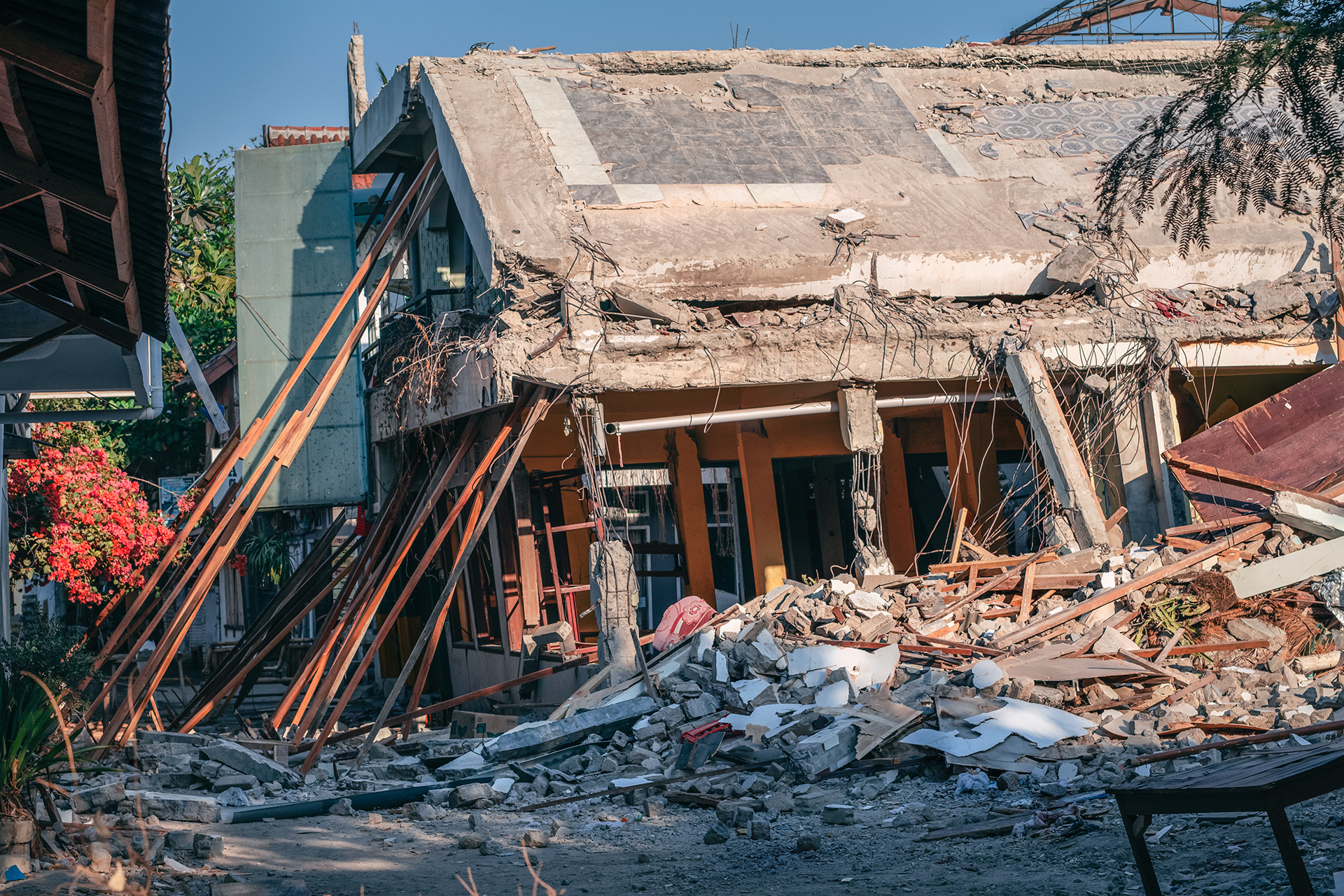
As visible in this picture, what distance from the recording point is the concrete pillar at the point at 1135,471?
1202cm

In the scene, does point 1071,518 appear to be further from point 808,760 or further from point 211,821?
point 211,821

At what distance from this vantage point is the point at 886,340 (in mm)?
11742

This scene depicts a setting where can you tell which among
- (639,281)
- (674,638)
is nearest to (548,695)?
(674,638)

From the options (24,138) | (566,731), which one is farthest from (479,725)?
(24,138)

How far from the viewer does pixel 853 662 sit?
30.1 ft

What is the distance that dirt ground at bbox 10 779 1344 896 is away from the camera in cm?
531

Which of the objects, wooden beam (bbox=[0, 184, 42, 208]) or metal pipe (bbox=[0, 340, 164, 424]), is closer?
wooden beam (bbox=[0, 184, 42, 208])

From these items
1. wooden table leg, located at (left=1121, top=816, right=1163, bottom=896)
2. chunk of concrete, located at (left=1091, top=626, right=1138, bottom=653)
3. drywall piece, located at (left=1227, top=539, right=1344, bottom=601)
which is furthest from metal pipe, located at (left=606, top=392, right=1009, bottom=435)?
wooden table leg, located at (left=1121, top=816, right=1163, bottom=896)

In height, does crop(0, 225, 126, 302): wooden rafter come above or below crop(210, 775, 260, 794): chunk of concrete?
above

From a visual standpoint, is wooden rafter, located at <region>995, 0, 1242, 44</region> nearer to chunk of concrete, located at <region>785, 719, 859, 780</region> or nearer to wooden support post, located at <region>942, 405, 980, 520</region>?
wooden support post, located at <region>942, 405, 980, 520</region>

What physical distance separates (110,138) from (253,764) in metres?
6.06

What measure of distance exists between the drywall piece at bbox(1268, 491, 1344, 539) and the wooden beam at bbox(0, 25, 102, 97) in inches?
362

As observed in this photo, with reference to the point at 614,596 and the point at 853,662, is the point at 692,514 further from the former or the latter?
the point at 853,662

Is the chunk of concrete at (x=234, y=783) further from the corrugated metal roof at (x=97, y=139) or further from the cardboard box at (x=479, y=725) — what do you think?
the corrugated metal roof at (x=97, y=139)
